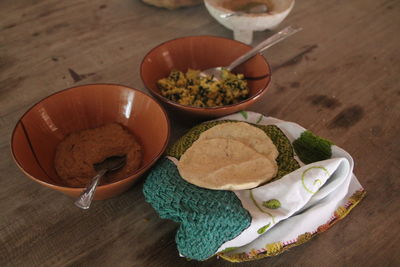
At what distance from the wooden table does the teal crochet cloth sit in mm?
54

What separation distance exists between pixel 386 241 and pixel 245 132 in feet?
1.01

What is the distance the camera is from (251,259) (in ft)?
1.84

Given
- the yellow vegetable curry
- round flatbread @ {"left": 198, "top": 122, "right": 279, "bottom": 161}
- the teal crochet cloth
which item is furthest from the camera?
the yellow vegetable curry

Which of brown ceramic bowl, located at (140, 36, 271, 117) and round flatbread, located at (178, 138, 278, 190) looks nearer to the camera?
round flatbread, located at (178, 138, 278, 190)

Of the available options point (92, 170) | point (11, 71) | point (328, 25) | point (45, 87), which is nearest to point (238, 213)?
point (92, 170)

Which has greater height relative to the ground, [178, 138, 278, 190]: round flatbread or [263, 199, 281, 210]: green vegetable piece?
[178, 138, 278, 190]: round flatbread

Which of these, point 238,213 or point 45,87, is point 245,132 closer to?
point 238,213

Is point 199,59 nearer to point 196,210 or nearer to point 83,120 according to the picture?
point 83,120

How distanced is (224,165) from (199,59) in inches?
16.1

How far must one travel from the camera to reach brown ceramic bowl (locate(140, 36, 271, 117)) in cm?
80

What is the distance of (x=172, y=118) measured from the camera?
2.61ft

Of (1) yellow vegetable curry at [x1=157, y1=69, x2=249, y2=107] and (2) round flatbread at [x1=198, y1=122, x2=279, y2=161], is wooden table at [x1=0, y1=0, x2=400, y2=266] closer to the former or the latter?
(1) yellow vegetable curry at [x1=157, y1=69, x2=249, y2=107]

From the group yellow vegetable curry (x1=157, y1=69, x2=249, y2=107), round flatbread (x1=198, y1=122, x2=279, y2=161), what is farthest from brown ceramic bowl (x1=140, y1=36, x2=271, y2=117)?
round flatbread (x1=198, y1=122, x2=279, y2=161)

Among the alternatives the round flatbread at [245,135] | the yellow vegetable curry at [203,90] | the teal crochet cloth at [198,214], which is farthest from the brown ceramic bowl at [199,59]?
the teal crochet cloth at [198,214]
